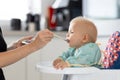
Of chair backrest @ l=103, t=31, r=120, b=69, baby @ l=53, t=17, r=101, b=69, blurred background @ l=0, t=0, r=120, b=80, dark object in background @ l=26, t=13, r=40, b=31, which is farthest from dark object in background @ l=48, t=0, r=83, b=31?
baby @ l=53, t=17, r=101, b=69

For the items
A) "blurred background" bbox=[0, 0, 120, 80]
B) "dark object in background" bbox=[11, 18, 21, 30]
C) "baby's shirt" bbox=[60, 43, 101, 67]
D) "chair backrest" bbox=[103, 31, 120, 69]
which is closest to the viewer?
"baby's shirt" bbox=[60, 43, 101, 67]

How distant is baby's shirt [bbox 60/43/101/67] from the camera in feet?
4.79

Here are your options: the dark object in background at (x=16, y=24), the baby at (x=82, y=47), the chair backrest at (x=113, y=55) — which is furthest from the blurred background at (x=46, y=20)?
the baby at (x=82, y=47)

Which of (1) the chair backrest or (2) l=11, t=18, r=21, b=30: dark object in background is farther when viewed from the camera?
(2) l=11, t=18, r=21, b=30: dark object in background

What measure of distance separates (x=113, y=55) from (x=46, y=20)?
1.49 meters

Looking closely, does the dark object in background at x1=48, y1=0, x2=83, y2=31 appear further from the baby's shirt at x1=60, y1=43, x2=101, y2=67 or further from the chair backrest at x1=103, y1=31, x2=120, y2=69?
the baby's shirt at x1=60, y1=43, x2=101, y2=67

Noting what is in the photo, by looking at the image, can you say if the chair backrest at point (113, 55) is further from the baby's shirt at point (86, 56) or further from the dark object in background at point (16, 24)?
the dark object in background at point (16, 24)

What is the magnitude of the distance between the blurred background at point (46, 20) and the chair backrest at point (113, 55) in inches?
39.3

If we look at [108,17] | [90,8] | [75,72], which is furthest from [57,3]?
[75,72]

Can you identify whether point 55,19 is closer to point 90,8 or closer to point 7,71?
point 90,8

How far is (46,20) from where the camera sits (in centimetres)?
304

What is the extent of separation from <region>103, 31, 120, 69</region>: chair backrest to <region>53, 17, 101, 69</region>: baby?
143 millimetres

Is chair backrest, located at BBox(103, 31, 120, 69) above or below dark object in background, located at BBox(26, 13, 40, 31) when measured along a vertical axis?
below

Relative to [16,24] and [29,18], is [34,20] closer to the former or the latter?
[29,18]
